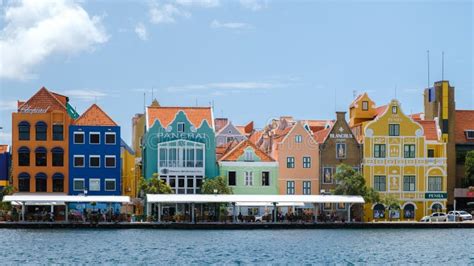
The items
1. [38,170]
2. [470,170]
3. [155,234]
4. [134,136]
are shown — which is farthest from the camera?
[134,136]

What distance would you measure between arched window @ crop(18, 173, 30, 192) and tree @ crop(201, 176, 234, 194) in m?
15.8

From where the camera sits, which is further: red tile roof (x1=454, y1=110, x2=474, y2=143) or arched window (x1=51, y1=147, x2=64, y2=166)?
red tile roof (x1=454, y1=110, x2=474, y2=143)

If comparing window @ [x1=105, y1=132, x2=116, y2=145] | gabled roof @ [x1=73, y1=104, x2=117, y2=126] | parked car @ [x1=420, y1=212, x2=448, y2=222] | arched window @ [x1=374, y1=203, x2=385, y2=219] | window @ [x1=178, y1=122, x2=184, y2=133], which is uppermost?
gabled roof @ [x1=73, y1=104, x2=117, y2=126]

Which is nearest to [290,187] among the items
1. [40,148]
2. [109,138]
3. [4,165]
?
[109,138]

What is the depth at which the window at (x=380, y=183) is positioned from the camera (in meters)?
114

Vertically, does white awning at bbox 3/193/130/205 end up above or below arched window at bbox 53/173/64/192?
below

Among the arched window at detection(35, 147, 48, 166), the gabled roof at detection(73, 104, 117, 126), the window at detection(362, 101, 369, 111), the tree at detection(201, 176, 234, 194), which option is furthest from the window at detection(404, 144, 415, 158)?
the arched window at detection(35, 147, 48, 166)

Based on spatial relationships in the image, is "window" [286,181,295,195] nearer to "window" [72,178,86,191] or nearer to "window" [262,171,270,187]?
"window" [262,171,270,187]

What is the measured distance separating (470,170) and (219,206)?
2590 cm

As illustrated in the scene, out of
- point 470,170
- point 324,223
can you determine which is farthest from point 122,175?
point 470,170

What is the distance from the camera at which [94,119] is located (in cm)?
10969

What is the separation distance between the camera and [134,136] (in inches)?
5522

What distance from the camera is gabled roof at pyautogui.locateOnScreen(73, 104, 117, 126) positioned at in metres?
109

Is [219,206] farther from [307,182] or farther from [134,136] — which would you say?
[134,136]
